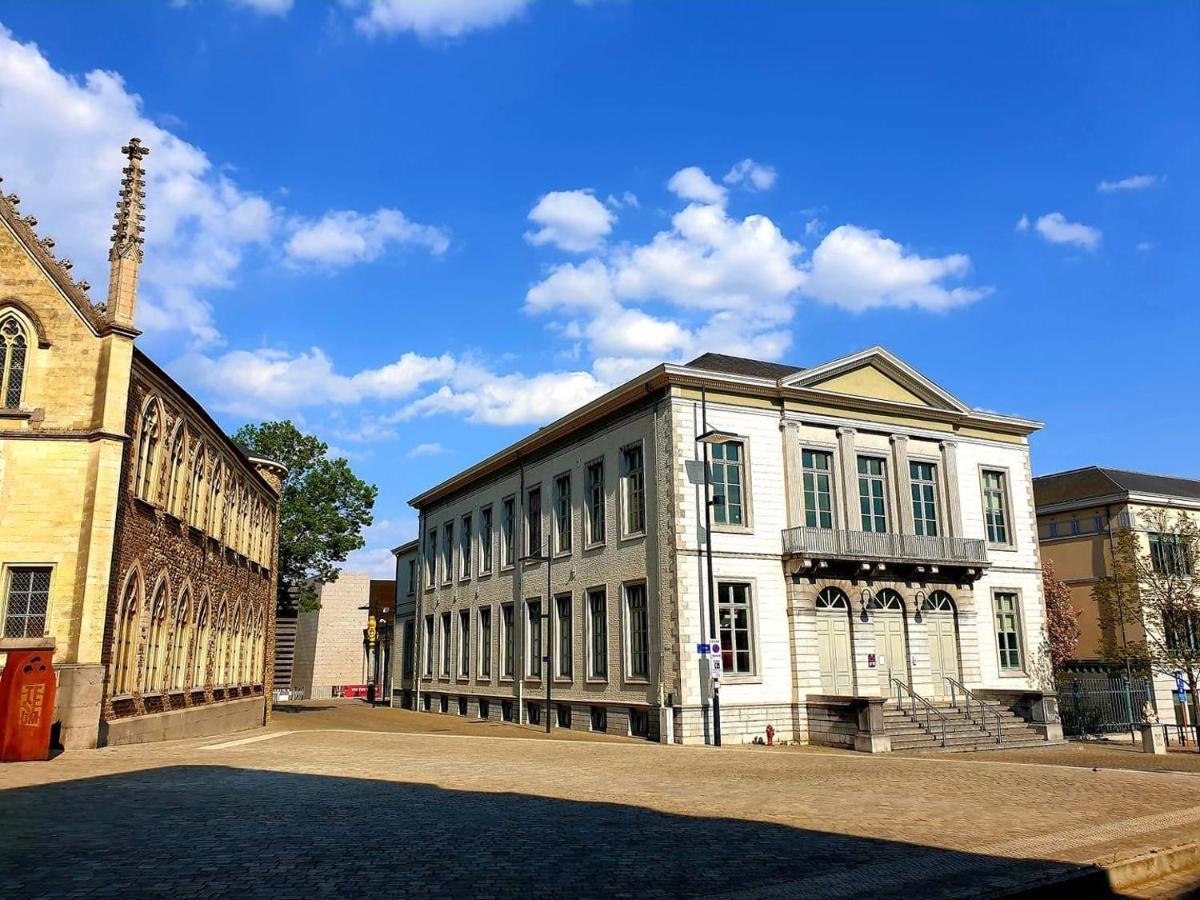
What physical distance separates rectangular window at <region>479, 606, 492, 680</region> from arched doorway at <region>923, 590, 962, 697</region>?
57.8 feet

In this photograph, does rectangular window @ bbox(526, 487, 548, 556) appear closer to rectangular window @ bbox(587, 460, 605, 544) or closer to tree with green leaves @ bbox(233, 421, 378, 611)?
rectangular window @ bbox(587, 460, 605, 544)

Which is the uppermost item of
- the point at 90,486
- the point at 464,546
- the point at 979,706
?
the point at 464,546

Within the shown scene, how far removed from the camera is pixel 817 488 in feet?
96.2

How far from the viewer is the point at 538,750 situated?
882 inches

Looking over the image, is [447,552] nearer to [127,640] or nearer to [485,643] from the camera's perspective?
[485,643]

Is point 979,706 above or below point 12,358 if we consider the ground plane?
below

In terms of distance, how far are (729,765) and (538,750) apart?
5282 millimetres

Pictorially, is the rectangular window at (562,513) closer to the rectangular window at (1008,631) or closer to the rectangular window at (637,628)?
the rectangular window at (637,628)

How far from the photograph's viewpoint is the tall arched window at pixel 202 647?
Answer: 26484 millimetres

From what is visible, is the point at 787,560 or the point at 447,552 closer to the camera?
the point at 787,560

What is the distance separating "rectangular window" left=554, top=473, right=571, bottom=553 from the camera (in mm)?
33594

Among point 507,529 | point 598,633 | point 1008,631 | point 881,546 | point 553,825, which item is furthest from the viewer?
point 507,529

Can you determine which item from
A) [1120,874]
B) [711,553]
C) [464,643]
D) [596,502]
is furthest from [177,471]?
[1120,874]

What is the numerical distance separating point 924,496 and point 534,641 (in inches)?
586
